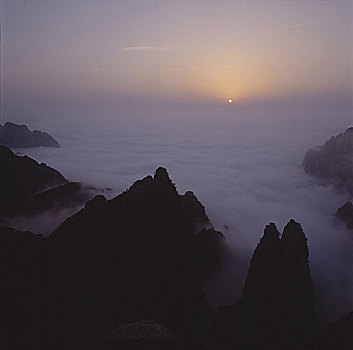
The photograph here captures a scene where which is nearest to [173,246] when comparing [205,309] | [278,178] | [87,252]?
[205,309]

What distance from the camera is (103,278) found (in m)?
20.8

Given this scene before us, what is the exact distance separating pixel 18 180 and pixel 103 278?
27.9m

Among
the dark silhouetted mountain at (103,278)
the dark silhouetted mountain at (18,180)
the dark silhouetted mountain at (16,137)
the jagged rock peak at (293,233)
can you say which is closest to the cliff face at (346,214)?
the jagged rock peak at (293,233)

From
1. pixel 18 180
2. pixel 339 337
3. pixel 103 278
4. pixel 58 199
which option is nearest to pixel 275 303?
pixel 339 337

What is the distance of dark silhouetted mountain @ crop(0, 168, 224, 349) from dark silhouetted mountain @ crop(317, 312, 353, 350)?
8064 millimetres

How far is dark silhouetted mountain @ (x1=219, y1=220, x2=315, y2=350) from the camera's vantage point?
2048 centimetres

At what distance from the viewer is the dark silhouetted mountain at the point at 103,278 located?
16828 mm

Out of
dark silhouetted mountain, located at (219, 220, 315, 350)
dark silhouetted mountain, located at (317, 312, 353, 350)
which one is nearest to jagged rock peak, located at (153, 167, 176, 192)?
dark silhouetted mountain, located at (219, 220, 315, 350)

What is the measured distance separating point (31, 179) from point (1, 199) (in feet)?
22.8

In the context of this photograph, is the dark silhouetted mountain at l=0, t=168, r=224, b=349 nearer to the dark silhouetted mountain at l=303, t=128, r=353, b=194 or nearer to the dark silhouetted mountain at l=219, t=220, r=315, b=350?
the dark silhouetted mountain at l=219, t=220, r=315, b=350

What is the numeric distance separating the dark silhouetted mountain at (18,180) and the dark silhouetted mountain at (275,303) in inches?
1228

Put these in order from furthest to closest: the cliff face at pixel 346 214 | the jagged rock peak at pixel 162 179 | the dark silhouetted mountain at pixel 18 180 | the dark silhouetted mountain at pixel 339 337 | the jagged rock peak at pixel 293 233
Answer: the cliff face at pixel 346 214, the dark silhouetted mountain at pixel 18 180, the jagged rock peak at pixel 162 179, the jagged rock peak at pixel 293 233, the dark silhouetted mountain at pixel 339 337

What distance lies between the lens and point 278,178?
11562 cm

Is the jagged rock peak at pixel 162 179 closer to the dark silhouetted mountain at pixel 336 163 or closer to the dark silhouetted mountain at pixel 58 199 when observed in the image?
the dark silhouetted mountain at pixel 58 199
